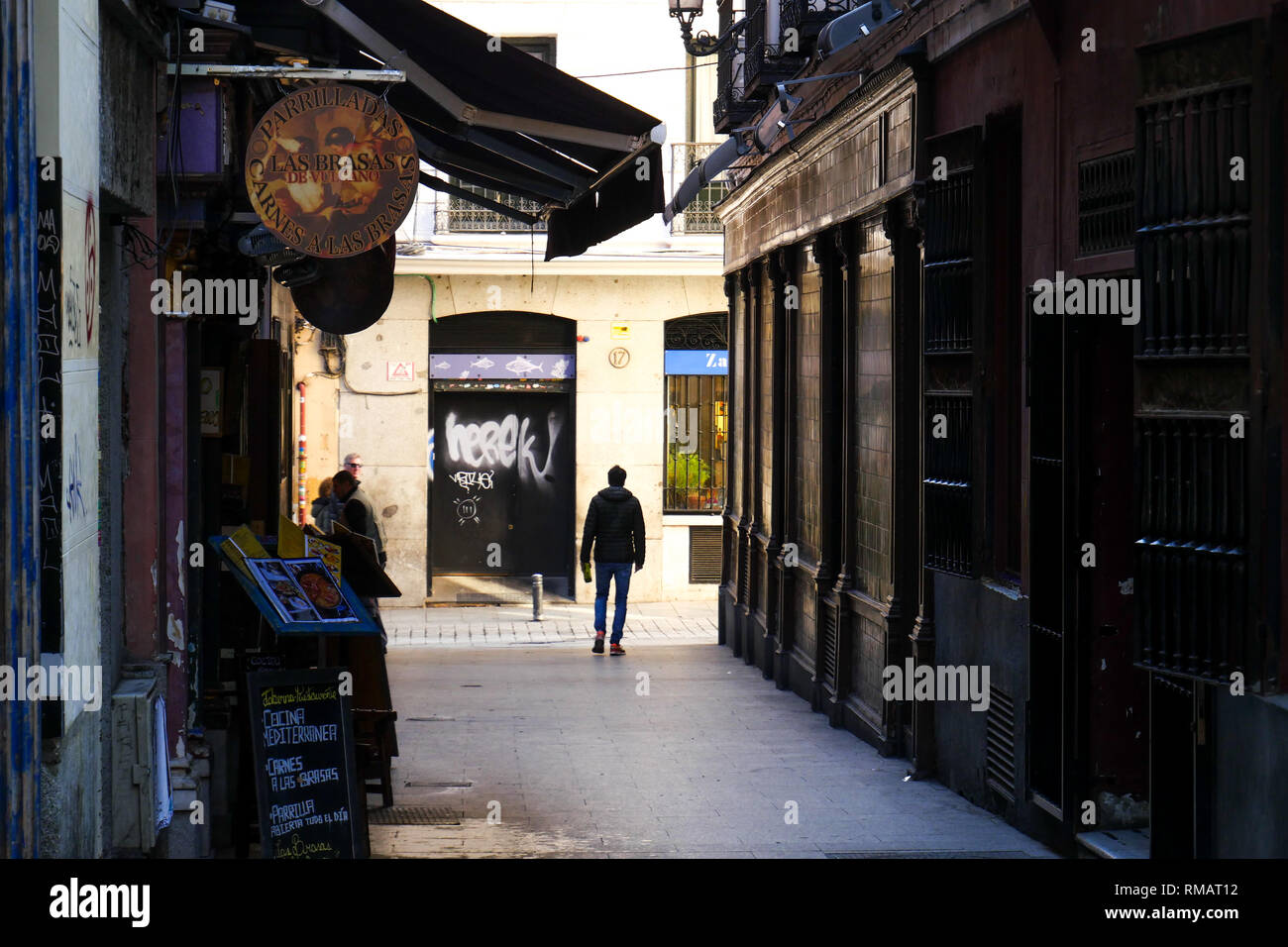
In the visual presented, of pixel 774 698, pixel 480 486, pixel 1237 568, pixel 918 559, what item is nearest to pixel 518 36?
pixel 480 486

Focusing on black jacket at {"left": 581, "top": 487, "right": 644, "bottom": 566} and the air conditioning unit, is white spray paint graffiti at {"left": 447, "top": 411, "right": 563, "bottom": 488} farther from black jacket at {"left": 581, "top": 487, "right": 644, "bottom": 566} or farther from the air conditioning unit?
the air conditioning unit

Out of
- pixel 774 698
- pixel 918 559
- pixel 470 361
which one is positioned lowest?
pixel 774 698

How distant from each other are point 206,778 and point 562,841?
6.22ft

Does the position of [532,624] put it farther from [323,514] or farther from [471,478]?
[323,514]

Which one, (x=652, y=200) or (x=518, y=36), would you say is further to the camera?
(x=518, y=36)

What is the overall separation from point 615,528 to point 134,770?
447 inches

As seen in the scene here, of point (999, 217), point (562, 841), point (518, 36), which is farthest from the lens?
point (518, 36)

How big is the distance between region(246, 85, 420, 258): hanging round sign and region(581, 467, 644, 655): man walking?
10545mm

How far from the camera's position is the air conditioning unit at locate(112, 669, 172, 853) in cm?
716

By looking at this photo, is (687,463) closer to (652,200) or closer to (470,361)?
(470,361)

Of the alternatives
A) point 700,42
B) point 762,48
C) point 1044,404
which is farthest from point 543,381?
point 1044,404

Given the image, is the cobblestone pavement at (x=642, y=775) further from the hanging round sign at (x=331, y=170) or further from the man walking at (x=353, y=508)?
the hanging round sign at (x=331, y=170)

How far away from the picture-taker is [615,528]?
18.4 meters
